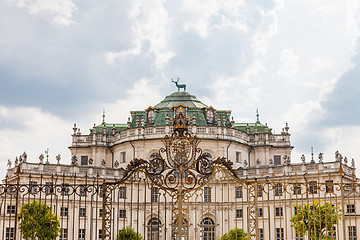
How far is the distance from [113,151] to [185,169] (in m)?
48.6

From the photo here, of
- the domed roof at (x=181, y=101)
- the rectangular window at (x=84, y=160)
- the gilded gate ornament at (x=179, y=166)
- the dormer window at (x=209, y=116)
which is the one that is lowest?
the gilded gate ornament at (x=179, y=166)

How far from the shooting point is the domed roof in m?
64.6

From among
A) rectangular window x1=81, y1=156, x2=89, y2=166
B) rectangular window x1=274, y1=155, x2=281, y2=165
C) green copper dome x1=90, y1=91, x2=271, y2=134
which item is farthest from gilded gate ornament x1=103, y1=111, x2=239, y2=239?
rectangular window x1=81, y1=156, x2=89, y2=166

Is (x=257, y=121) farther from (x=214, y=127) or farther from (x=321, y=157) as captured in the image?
(x=321, y=157)

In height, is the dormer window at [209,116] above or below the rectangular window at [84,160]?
above

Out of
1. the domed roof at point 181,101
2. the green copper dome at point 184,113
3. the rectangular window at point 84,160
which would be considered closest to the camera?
the green copper dome at point 184,113

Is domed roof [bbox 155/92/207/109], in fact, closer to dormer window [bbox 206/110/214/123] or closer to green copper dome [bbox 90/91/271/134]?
green copper dome [bbox 90/91/271/134]

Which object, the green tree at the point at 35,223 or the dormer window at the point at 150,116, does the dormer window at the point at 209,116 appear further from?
the green tree at the point at 35,223

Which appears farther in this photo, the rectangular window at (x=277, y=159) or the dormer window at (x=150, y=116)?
the rectangular window at (x=277, y=159)

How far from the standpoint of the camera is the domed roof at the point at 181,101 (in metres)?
64.6

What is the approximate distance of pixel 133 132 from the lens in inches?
2413

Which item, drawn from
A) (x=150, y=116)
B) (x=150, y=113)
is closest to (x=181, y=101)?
(x=150, y=113)

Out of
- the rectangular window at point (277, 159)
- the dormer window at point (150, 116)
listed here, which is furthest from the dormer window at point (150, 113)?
the rectangular window at point (277, 159)

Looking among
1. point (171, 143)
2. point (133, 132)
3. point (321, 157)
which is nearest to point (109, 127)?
point (133, 132)
